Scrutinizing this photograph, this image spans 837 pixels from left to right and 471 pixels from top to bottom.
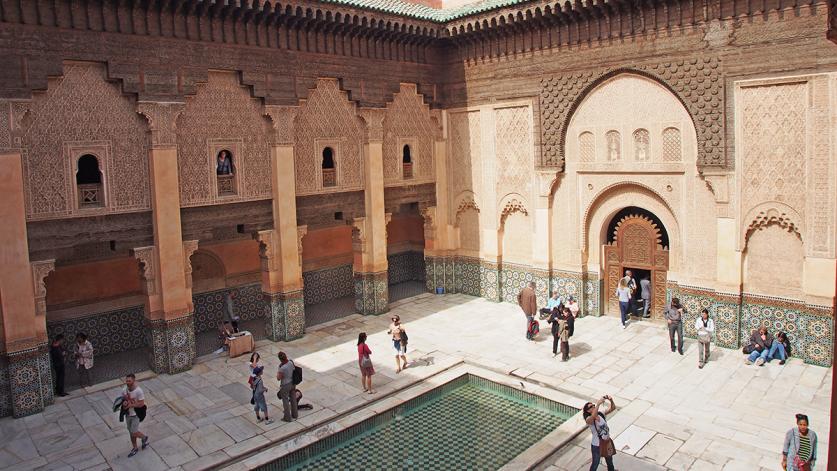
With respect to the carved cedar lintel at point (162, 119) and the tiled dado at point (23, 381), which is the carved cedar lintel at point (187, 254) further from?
the tiled dado at point (23, 381)

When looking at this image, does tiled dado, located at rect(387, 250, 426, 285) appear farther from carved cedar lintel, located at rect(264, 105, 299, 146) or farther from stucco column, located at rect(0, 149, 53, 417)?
stucco column, located at rect(0, 149, 53, 417)

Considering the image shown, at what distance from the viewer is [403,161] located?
1349 cm

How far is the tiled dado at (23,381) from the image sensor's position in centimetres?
843

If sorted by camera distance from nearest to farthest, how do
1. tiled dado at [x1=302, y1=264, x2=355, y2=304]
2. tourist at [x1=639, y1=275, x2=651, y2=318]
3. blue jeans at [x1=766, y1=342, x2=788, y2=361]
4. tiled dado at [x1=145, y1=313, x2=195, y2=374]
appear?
1. blue jeans at [x1=766, y1=342, x2=788, y2=361]
2. tiled dado at [x1=145, y1=313, x2=195, y2=374]
3. tourist at [x1=639, y1=275, x2=651, y2=318]
4. tiled dado at [x1=302, y1=264, x2=355, y2=304]

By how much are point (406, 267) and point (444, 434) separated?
331 inches

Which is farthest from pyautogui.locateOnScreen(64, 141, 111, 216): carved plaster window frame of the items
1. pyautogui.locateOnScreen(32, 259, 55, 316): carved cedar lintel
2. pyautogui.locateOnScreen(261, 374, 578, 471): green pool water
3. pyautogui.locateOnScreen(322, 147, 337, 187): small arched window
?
pyautogui.locateOnScreen(261, 374, 578, 471): green pool water

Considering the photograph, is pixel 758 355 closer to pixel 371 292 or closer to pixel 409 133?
pixel 371 292

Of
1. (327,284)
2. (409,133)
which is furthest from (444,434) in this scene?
(409,133)

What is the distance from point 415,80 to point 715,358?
25.4 ft

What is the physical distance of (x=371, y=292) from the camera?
1286cm

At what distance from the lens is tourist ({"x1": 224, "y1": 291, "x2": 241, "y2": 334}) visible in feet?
36.9

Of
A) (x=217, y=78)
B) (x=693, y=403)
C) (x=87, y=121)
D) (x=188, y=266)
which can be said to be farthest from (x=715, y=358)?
(x=87, y=121)

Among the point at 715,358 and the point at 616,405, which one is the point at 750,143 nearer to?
the point at 715,358

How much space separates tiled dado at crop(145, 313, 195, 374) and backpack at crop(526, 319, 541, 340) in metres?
5.56
